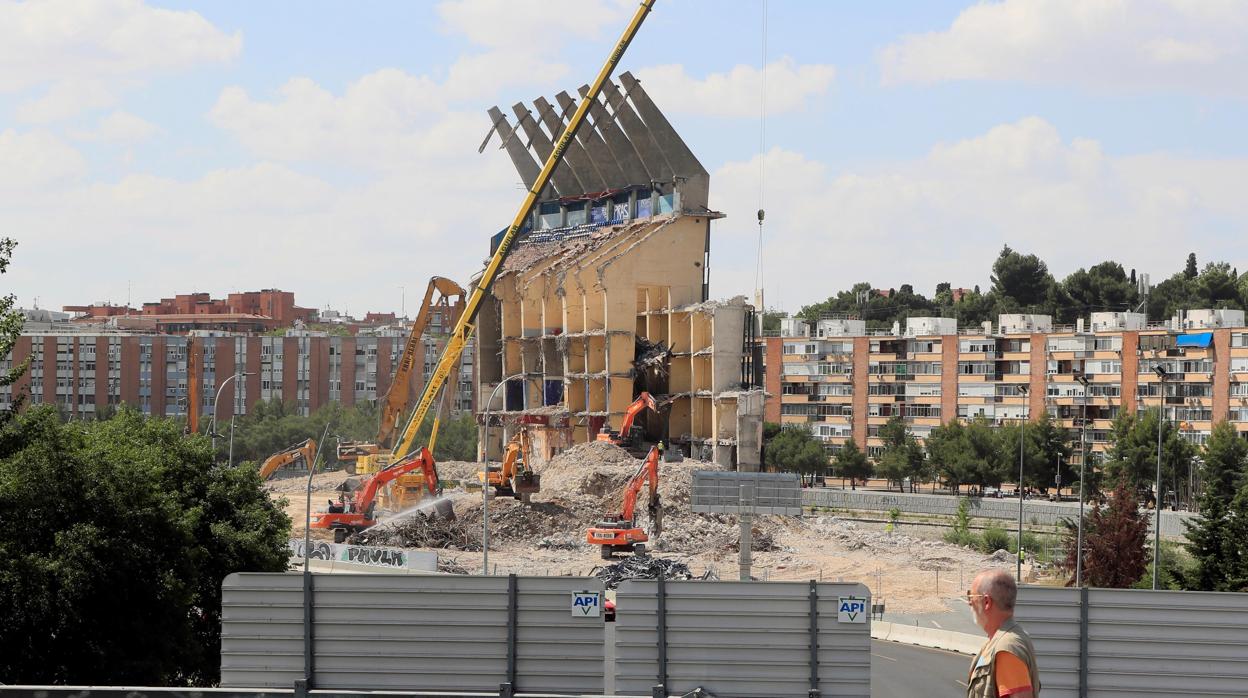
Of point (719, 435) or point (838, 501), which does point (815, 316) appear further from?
point (719, 435)

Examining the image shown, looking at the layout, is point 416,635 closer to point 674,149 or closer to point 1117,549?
point 1117,549

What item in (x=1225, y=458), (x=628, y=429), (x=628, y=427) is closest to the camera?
(x=628, y=427)

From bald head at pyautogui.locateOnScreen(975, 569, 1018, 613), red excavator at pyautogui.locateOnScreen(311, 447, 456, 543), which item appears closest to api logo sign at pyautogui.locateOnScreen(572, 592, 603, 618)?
bald head at pyautogui.locateOnScreen(975, 569, 1018, 613)

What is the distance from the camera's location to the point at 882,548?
224 ft

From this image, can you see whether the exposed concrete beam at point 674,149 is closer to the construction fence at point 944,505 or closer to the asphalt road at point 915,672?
the construction fence at point 944,505

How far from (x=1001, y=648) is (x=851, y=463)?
314 ft

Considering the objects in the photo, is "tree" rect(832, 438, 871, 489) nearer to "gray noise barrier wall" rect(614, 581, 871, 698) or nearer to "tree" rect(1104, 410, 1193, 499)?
"tree" rect(1104, 410, 1193, 499)

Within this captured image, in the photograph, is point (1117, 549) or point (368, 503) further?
point (368, 503)

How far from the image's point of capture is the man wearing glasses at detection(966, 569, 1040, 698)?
→ 8641mm

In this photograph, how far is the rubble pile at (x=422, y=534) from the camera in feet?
214

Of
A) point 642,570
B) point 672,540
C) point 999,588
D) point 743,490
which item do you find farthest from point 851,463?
point 999,588

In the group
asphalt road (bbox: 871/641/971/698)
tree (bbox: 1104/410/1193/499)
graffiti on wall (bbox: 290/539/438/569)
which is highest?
tree (bbox: 1104/410/1193/499)

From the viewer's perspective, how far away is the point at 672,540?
64.3 metres

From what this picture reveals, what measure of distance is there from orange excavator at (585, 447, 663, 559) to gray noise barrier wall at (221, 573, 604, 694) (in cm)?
4462
